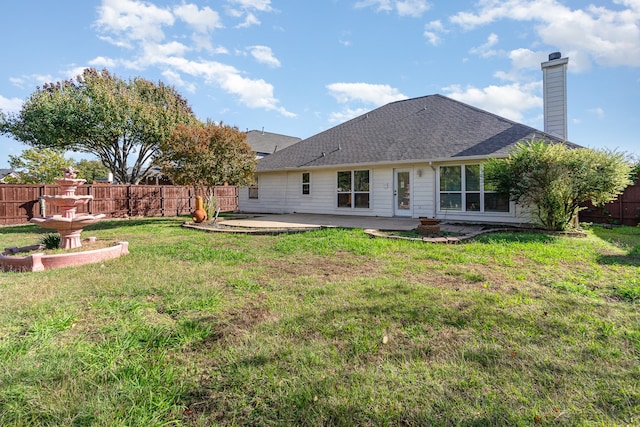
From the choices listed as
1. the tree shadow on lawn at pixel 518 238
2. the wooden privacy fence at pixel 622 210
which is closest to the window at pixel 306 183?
the tree shadow on lawn at pixel 518 238

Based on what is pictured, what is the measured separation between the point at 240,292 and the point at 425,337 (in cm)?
248

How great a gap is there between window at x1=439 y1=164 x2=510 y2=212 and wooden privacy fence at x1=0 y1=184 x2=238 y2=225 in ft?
48.8

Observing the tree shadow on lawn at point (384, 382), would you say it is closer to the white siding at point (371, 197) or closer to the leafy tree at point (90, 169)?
the white siding at point (371, 197)

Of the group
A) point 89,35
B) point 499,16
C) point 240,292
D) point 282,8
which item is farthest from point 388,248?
point 89,35

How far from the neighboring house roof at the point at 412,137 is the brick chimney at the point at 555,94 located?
61 centimetres

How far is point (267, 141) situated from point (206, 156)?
1845cm

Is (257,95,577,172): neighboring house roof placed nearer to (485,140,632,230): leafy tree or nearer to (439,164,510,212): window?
(439,164,510,212): window

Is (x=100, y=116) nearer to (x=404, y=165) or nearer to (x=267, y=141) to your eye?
(x=267, y=141)

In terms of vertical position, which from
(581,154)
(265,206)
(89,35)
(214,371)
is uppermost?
(89,35)

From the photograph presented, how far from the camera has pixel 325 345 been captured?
2795 mm

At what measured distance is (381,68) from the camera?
16.6 m

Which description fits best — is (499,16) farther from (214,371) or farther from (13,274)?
(13,274)

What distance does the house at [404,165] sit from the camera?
37.9 ft

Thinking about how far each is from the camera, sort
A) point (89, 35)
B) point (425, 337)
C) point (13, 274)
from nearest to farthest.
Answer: point (425, 337) → point (13, 274) → point (89, 35)
